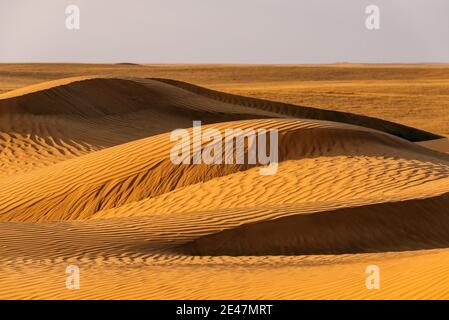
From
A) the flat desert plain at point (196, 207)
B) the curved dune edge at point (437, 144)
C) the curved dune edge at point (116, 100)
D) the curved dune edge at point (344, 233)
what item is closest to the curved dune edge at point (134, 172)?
the flat desert plain at point (196, 207)

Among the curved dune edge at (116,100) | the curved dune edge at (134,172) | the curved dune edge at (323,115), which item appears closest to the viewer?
the curved dune edge at (134,172)

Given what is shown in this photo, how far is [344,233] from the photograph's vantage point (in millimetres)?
13352

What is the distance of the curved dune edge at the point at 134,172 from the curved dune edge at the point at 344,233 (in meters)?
4.20

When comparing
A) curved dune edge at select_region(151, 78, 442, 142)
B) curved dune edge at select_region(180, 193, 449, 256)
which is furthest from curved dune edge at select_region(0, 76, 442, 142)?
curved dune edge at select_region(180, 193, 449, 256)

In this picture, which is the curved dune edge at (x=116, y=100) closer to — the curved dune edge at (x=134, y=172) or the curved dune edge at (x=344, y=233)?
the curved dune edge at (x=134, y=172)

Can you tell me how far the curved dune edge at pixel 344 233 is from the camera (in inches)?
488

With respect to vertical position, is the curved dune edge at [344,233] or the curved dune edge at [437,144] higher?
the curved dune edge at [437,144]

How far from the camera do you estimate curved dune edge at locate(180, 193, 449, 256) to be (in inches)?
488

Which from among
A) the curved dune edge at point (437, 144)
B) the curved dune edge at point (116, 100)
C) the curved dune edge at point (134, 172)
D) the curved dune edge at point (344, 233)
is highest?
the curved dune edge at point (116, 100)

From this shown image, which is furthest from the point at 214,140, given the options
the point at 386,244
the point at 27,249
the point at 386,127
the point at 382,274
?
the point at 386,127

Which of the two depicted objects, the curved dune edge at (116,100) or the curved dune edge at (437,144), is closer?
the curved dune edge at (116,100)

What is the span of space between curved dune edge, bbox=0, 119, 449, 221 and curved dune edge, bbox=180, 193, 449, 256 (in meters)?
4.20

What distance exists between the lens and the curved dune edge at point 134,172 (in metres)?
16.5

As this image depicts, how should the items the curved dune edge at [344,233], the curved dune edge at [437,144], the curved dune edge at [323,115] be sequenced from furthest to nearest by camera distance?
the curved dune edge at [323,115], the curved dune edge at [437,144], the curved dune edge at [344,233]
